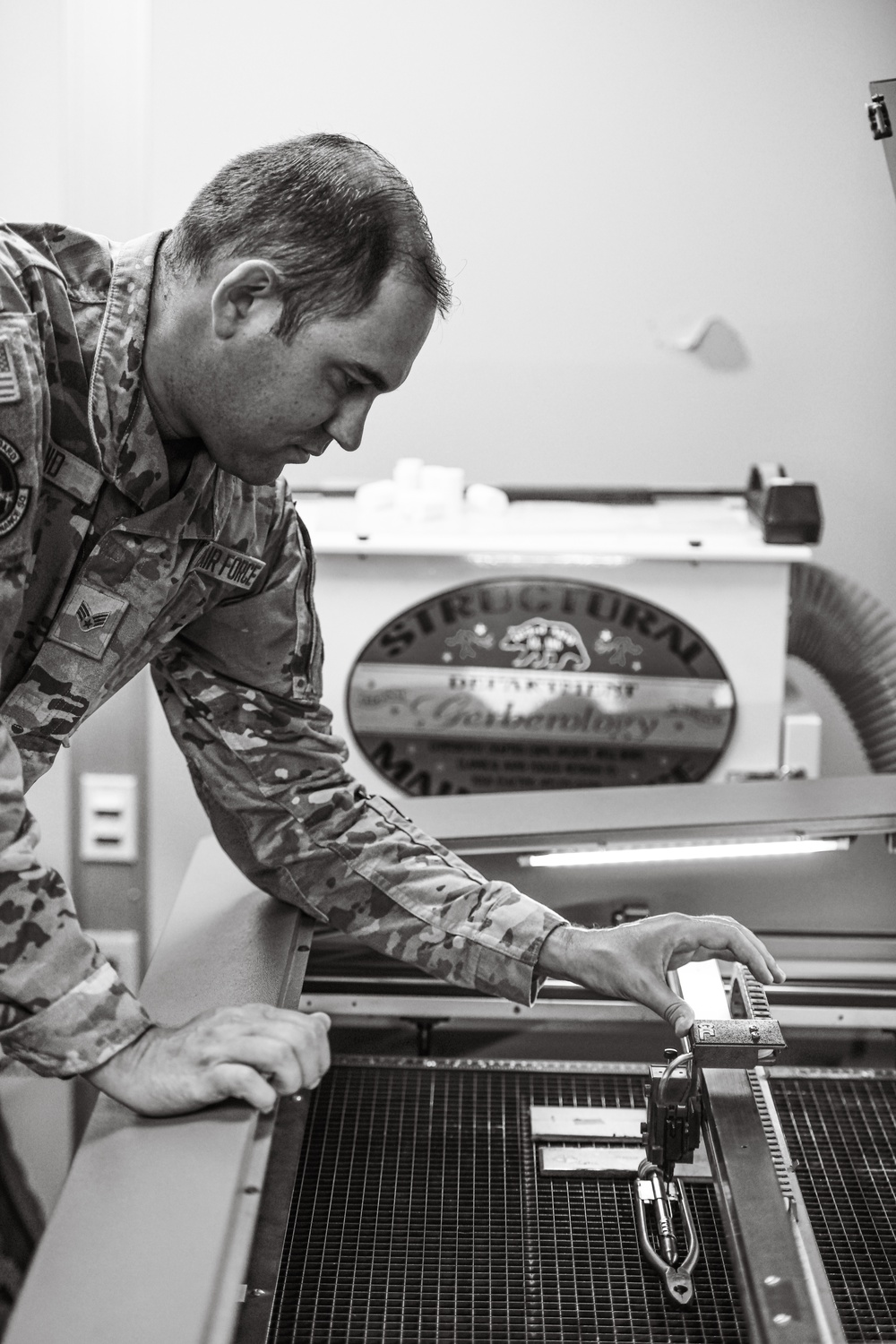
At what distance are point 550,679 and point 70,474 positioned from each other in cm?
141

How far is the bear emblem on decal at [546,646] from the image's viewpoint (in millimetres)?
2533

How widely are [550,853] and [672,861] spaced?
154 mm

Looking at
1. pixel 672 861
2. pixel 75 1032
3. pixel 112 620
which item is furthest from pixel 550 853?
pixel 75 1032

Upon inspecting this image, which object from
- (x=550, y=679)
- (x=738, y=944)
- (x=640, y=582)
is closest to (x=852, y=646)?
(x=640, y=582)

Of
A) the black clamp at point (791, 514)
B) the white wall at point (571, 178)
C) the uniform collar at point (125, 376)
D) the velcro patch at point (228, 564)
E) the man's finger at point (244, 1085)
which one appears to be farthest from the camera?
the white wall at point (571, 178)

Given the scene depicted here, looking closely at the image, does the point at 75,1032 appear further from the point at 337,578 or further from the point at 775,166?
the point at 775,166

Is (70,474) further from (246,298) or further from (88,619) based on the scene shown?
(246,298)

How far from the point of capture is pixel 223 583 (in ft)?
4.56

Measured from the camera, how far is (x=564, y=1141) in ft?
4.38

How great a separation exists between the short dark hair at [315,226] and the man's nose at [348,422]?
88mm

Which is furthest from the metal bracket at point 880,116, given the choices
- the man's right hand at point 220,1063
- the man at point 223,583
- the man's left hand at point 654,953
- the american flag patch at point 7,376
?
the man's right hand at point 220,1063

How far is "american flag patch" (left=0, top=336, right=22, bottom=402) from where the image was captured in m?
1.09

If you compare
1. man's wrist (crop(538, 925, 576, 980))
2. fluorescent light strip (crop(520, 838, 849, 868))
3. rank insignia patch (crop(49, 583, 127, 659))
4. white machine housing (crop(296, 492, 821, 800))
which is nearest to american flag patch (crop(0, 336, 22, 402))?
rank insignia patch (crop(49, 583, 127, 659))

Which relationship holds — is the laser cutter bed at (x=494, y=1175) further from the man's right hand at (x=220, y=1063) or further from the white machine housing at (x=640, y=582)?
the white machine housing at (x=640, y=582)
